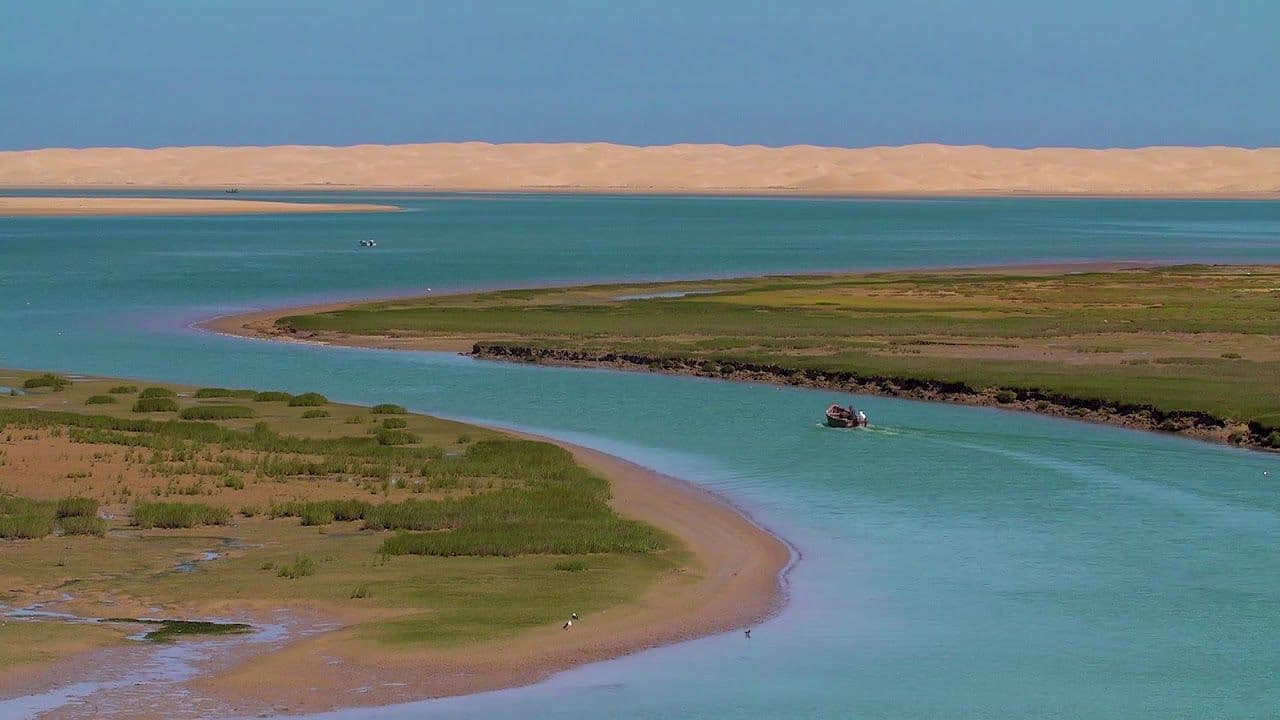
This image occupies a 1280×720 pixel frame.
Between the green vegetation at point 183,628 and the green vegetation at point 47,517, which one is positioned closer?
the green vegetation at point 183,628

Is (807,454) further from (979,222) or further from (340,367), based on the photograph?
(979,222)

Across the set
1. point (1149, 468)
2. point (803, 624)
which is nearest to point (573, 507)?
point (803, 624)

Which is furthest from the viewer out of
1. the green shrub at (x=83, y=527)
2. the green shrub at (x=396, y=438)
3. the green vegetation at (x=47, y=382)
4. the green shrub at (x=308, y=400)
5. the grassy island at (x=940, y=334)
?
the green vegetation at (x=47, y=382)

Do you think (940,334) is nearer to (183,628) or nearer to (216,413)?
(216,413)

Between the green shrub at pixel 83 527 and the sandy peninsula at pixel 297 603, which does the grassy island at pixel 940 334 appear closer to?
the sandy peninsula at pixel 297 603

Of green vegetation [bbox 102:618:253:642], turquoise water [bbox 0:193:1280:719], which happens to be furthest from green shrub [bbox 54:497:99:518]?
turquoise water [bbox 0:193:1280:719]

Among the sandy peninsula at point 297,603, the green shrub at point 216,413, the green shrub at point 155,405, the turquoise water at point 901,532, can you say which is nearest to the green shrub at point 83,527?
the sandy peninsula at point 297,603
